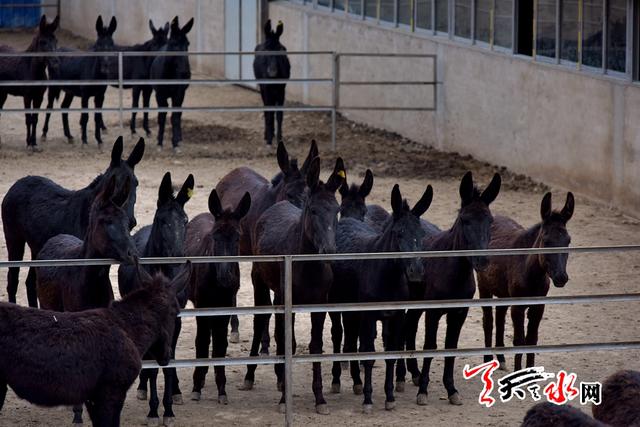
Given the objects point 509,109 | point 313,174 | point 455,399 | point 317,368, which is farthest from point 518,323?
point 509,109

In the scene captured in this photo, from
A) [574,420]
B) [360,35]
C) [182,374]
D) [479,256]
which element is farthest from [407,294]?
[360,35]

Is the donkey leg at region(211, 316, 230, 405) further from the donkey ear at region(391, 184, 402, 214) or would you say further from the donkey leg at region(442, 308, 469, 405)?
the donkey leg at region(442, 308, 469, 405)

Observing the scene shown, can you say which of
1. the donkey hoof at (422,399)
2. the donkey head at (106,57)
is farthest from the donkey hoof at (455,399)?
the donkey head at (106,57)

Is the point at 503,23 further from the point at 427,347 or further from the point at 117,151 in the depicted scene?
the point at 427,347

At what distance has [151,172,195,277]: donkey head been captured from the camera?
30.0 ft

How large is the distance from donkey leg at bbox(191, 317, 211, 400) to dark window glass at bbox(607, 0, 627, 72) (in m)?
7.68

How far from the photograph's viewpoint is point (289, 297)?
8305 mm

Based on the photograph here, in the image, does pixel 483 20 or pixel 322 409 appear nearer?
pixel 322 409

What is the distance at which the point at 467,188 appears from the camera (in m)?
9.48

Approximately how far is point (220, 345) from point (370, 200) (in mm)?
6726

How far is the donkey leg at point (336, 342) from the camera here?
9.77 meters

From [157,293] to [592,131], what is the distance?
917 cm

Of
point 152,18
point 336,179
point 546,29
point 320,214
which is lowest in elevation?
point 320,214

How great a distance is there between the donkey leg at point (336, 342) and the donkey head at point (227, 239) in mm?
943
